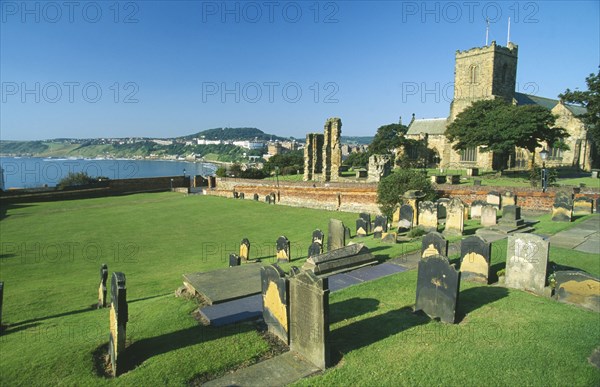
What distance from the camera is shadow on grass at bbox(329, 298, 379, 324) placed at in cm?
665

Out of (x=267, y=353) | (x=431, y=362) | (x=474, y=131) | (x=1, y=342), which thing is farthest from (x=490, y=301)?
(x=474, y=131)

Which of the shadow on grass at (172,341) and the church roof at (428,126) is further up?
the church roof at (428,126)

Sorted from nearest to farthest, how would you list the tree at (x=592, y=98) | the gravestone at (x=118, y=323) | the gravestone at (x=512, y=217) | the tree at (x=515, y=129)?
1. the gravestone at (x=118, y=323)
2. the gravestone at (x=512, y=217)
3. the tree at (x=515, y=129)
4. the tree at (x=592, y=98)

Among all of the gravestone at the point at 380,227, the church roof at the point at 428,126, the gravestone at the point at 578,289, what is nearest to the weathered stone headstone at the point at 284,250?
the gravestone at the point at 380,227

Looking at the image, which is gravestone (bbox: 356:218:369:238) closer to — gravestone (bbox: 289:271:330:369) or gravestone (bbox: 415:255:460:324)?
gravestone (bbox: 415:255:460:324)

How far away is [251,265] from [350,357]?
5.41 meters

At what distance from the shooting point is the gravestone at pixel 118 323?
5094mm

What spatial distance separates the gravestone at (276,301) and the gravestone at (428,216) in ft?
30.6

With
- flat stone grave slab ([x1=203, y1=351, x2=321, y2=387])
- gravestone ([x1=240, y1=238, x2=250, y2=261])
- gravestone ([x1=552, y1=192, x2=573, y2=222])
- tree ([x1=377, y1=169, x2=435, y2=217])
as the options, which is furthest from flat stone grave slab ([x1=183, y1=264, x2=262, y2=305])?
gravestone ([x1=552, y1=192, x2=573, y2=222])

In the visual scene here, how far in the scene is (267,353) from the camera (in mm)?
5551

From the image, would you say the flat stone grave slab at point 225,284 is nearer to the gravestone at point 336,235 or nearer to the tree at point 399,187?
the gravestone at point 336,235

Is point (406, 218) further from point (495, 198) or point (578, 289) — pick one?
point (578, 289)

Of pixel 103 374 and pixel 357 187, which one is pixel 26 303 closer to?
pixel 103 374

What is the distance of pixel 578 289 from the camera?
22.5 ft
